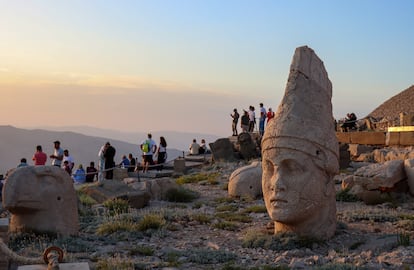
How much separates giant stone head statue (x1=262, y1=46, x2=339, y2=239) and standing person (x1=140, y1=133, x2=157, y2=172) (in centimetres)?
1159

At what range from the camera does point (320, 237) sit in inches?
380

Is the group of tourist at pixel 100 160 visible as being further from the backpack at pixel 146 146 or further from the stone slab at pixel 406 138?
the stone slab at pixel 406 138

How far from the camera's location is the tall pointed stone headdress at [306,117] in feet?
31.4

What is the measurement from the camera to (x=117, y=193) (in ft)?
47.0

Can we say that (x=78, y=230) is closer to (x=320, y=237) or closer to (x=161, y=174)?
(x=320, y=237)

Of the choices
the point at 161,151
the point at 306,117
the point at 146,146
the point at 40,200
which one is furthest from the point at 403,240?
the point at 161,151

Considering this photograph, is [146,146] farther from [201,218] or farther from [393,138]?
[201,218]

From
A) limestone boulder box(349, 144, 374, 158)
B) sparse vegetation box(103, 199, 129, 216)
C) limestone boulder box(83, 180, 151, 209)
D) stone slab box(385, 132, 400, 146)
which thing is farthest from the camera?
limestone boulder box(349, 144, 374, 158)

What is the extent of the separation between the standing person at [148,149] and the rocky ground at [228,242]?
7.91 metres

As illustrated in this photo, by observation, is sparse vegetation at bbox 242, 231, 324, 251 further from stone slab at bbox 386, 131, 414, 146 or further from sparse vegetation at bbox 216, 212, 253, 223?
stone slab at bbox 386, 131, 414, 146

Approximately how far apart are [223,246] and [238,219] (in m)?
2.53

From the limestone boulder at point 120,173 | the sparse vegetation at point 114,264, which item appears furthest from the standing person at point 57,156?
the sparse vegetation at point 114,264

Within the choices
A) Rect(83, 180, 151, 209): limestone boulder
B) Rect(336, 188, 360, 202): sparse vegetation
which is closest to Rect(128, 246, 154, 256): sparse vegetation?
Rect(83, 180, 151, 209): limestone boulder

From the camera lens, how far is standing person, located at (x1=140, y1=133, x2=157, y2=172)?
2127cm
